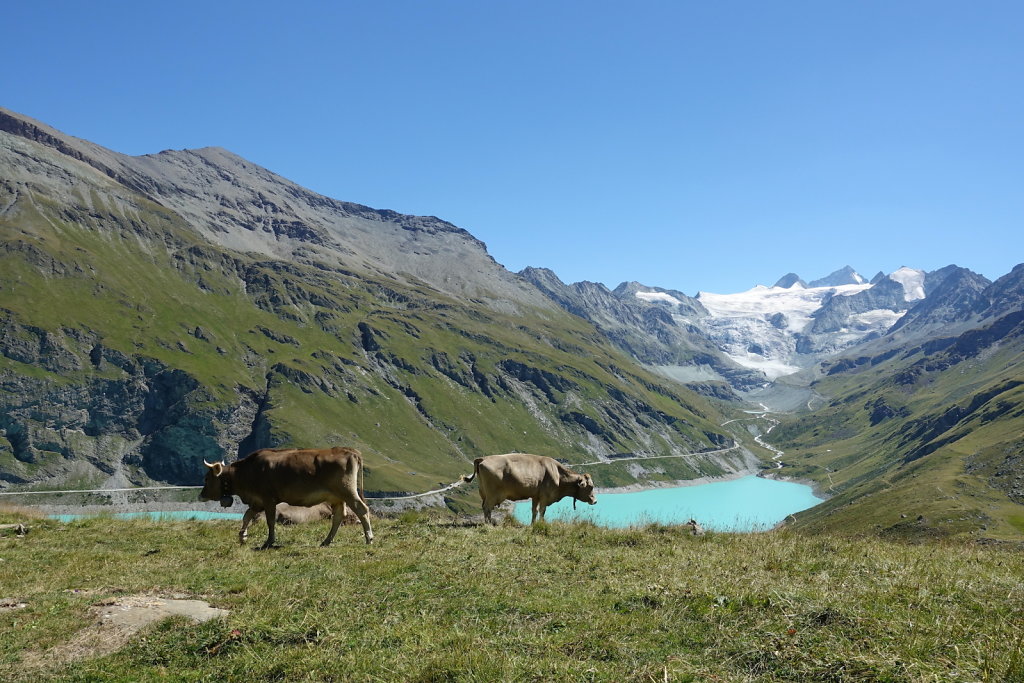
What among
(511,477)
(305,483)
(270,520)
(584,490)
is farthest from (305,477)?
(584,490)

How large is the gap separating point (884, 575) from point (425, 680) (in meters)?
8.66

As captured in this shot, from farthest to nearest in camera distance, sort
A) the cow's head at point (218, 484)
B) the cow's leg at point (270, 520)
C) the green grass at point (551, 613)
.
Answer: the cow's head at point (218, 484) → the cow's leg at point (270, 520) → the green grass at point (551, 613)

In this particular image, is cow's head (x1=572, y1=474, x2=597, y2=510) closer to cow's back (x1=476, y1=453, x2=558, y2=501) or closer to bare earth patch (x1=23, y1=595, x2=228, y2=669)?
cow's back (x1=476, y1=453, x2=558, y2=501)

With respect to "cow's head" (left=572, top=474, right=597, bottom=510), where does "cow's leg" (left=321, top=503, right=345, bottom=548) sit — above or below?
below

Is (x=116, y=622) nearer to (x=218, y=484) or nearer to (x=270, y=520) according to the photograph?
(x=270, y=520)

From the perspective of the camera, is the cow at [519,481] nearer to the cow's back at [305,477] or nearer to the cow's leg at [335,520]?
the cow's leg at [335,520]

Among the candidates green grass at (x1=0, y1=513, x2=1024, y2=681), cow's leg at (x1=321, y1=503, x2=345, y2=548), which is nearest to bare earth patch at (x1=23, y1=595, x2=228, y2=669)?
green grass at (x1=0, y1=513, x2=1024, y2=681)

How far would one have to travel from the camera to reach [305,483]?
17.6 m

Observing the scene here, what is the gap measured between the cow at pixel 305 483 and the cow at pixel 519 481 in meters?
5.89

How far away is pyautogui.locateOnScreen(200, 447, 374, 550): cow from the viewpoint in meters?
17.6

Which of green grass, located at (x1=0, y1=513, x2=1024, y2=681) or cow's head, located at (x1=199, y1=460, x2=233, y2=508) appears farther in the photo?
cow's head, located at (x1=199, y1=460, x2=233, y2=508)

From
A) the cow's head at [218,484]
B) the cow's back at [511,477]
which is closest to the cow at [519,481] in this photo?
the cow's back at [511,477]

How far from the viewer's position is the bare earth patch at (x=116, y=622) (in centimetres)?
844

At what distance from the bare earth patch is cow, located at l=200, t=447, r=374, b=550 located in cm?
670
